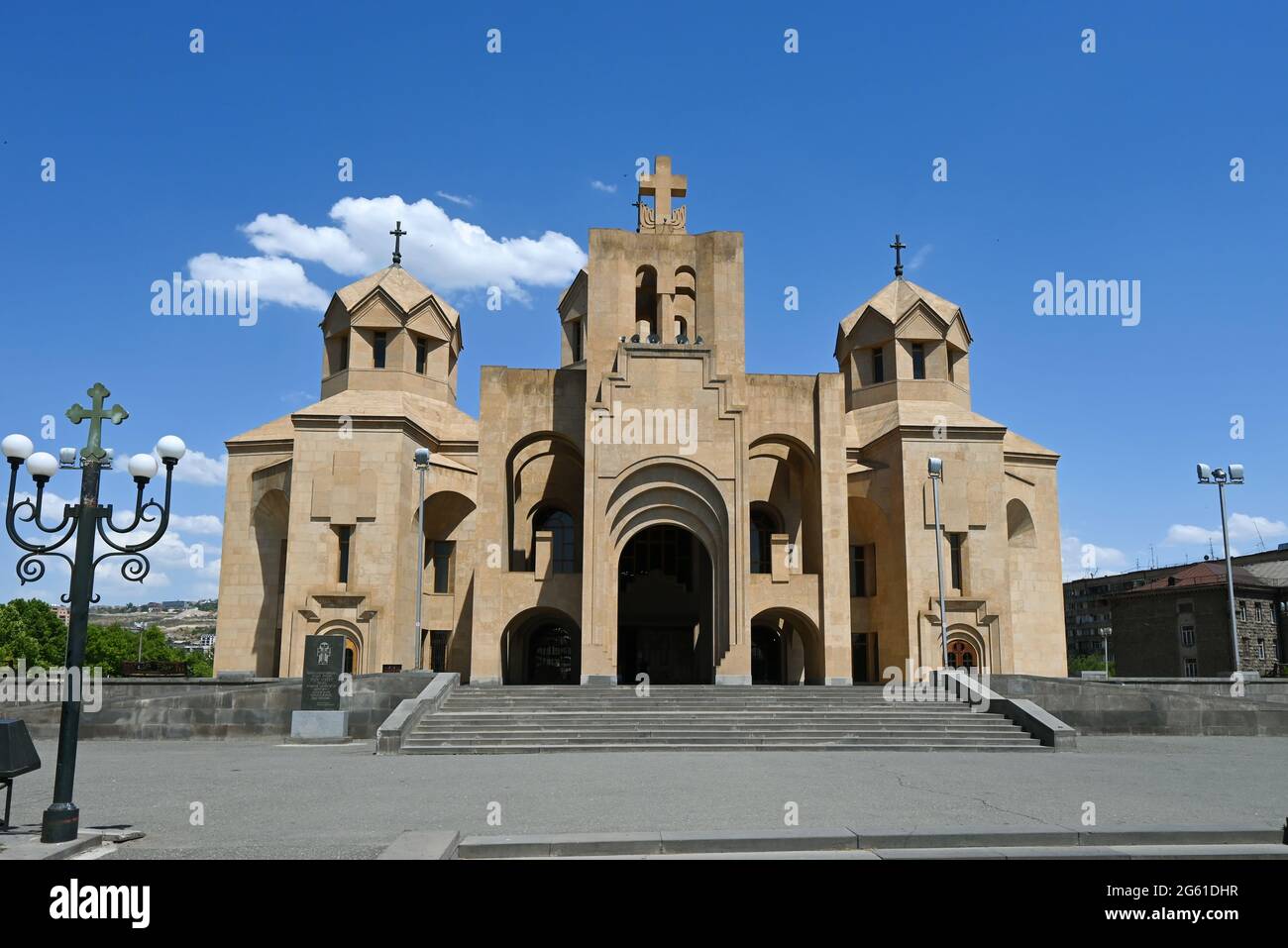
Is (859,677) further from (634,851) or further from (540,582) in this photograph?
(634,851)

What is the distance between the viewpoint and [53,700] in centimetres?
2352

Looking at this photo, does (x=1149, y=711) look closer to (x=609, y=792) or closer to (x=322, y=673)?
(x=609, y=792)

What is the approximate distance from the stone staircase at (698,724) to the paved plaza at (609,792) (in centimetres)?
121

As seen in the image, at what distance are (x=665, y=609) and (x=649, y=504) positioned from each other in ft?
15.5

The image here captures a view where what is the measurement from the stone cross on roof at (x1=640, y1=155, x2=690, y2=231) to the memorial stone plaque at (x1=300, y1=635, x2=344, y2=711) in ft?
59.8

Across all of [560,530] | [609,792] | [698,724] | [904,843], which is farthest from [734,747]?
[560,530]

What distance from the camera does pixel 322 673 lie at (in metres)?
21.0

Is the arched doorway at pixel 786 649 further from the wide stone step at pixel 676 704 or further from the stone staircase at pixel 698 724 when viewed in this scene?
the wide stone step at pixel 676 704

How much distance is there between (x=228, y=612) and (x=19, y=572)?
25095 mm

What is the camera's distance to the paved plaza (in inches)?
379

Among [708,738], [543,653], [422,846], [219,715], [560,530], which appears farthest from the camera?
[560,530]

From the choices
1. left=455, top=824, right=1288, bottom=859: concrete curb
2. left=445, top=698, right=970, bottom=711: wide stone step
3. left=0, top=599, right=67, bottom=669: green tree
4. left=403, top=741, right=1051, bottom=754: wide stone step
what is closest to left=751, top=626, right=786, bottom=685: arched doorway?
left=445, top=698, right=970, bottom=711: wide stone step
